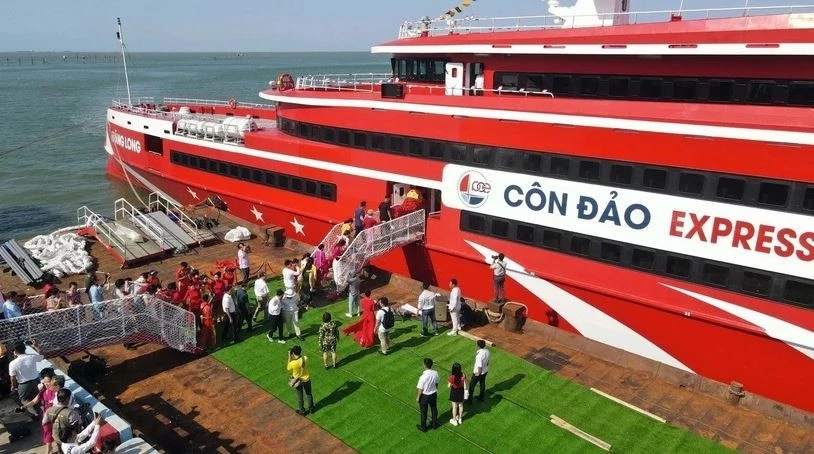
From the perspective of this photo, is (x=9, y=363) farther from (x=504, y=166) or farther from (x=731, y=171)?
(x=731, y=171)

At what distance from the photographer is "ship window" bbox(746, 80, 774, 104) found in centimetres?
1237

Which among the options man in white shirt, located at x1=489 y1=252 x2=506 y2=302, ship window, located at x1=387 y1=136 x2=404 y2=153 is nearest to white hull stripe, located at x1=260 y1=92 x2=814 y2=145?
ship window, located at x1=387 y1=136 x2=404 y2=153

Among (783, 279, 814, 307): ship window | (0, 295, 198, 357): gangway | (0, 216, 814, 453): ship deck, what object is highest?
(783, 279, 814, 307): ship window

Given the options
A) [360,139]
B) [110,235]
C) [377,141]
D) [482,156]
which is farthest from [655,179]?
[110,235]

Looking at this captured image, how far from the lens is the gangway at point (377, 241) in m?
15.4

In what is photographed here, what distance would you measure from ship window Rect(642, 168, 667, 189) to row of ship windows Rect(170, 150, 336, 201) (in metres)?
10.3

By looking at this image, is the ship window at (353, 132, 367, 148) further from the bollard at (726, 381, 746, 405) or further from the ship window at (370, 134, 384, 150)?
the bollard at (726, 381, 746, 405)

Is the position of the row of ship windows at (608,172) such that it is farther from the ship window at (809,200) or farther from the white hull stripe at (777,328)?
the white hull stripe at (777,328)

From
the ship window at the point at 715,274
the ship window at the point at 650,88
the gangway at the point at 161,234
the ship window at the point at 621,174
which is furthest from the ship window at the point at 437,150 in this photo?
the gangway at the point at 161,234

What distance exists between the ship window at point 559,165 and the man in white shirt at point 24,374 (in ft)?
37.5

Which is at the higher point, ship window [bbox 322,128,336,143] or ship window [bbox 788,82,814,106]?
ship window [bbox 788,82,814,106]

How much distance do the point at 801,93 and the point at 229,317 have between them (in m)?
13.3

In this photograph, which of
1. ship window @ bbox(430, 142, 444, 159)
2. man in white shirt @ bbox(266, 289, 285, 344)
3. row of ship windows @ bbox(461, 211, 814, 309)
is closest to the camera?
row of ship windows @ bbox(461, 211, 814, 309)

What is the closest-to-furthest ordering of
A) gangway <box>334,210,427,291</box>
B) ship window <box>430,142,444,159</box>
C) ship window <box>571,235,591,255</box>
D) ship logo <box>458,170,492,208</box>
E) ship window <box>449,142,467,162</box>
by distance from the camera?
ship window <box>571,235,591,255</box> < gangway <box>334,210,427,291</box> < ship logo <box>458,170,492,208</box> < ship window <box>449,142,467,162</box> < ship window <box>430,142,444,159</box>
